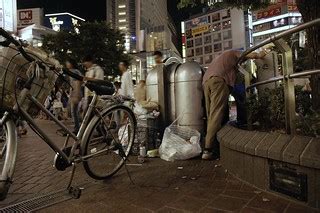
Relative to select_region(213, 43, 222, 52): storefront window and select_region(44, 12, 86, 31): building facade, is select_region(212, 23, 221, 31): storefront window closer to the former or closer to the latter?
select_region(213, 43, 222, 52): storefront window

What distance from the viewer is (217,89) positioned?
4.96 metres

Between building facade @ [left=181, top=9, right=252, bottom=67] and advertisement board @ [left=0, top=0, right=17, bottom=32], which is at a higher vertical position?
building facade @ [left=181, top=9, right=252, bottom=67]

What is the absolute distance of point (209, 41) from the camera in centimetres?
9350

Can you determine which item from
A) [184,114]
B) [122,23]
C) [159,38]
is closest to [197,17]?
[122,23]

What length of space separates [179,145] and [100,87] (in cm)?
182

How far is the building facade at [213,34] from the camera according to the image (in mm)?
83938

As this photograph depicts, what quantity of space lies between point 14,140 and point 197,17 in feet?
329

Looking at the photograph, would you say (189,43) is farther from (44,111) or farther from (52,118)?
(44,111)

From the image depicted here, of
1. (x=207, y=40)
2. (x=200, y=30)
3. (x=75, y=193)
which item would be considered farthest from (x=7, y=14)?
(x=200, y=30)

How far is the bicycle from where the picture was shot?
2.79 m

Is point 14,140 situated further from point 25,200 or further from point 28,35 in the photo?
point 28,35

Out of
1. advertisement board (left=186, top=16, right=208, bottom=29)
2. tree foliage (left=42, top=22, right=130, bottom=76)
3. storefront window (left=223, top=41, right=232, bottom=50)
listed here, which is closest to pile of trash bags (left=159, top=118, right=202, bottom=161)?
tree foliage (left=42, top=22, right=130, bottom=76)

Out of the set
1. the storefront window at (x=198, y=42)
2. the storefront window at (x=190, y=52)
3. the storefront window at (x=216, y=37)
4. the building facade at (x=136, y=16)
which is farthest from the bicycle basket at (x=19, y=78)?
the storefront window at (x=190, y=52)

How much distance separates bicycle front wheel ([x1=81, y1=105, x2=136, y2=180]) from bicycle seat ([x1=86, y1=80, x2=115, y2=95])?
0.86 ft
